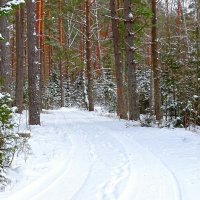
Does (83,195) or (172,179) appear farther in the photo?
(172,179)

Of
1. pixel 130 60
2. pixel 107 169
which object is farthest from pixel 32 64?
pixel 107 169

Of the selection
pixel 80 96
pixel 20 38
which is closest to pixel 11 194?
pixel 20 38

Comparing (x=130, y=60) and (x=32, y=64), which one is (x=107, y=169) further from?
(x=130, y=60)

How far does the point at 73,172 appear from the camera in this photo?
7.32 meters

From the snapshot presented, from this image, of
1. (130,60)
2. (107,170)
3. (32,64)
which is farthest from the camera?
(130,60)

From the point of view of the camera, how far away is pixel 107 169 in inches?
298

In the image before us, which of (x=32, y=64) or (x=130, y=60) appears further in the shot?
(x=130, y=60)

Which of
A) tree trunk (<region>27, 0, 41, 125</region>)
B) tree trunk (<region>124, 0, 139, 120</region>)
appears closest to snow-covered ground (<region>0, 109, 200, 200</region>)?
tree trunk (<region>27, 0, 41, 125</region>)

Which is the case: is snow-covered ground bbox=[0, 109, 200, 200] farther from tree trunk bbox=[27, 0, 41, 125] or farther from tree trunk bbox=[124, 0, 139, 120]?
tree trunk bbox=[124, 0, 139, 120]

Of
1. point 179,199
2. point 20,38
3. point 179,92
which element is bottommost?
point 179,199

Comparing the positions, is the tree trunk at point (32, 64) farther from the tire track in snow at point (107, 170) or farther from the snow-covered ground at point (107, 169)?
the tire track in snow at point (107, 170)

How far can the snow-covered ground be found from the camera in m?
5.95

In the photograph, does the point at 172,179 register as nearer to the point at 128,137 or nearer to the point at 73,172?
the point at 73,172

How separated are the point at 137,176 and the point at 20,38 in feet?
56.1
